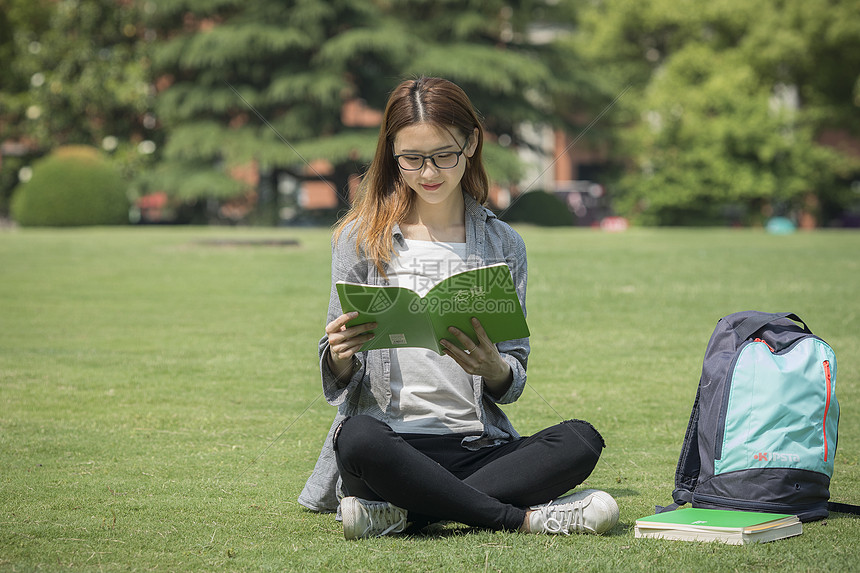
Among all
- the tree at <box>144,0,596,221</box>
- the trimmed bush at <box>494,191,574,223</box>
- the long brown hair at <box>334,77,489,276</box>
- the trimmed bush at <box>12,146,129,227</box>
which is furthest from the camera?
the trimmed bush at <box>494,191,574,223</box>

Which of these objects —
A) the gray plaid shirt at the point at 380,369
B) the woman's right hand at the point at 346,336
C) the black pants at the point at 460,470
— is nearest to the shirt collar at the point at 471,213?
the gray plaid shirt at the point at 380,369

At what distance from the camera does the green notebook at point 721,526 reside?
318 centimetres

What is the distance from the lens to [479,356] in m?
3.30

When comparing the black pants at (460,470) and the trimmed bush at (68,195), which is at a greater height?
the trimmed bush at (68,195)

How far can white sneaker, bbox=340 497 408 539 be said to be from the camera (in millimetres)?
3303

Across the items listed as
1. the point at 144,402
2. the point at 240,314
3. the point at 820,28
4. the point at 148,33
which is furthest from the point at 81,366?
the point at 820,28

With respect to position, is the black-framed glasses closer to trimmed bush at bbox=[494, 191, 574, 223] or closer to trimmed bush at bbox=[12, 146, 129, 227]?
trimmed bush at bbox=[12, 146, 129, 227]

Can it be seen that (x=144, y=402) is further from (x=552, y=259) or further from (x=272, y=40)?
(x=272, y=40)

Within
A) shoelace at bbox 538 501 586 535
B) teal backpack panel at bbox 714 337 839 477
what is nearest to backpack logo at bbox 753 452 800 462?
teal backpack panel at bbox 714 337 839 477

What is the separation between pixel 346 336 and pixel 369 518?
0.60 meters

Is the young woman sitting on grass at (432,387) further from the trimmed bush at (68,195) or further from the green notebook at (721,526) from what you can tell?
the trimmed bush at (68,195)

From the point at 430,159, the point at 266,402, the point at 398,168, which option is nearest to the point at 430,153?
the point at 430,159

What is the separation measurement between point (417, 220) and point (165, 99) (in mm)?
24515

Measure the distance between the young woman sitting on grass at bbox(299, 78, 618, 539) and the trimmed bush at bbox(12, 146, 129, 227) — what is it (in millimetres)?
20730
